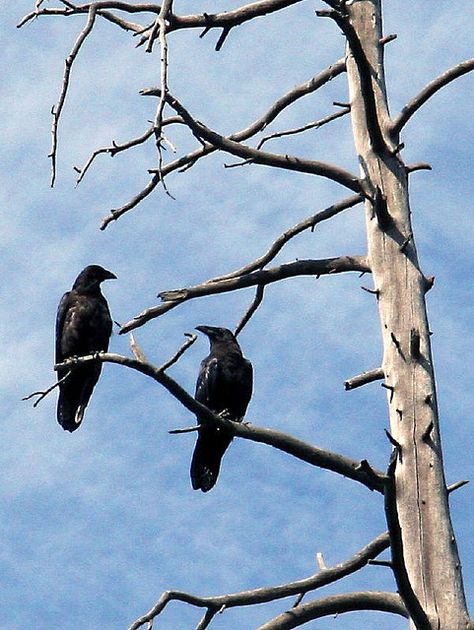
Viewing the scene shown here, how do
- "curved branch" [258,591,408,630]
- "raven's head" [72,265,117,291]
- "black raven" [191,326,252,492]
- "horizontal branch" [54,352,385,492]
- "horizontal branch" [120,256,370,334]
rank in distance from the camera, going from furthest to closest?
"raven's head" [72,265,117,291] → "black raven" [191,326,252,492] → "horizontal branch" [120,256,370,334] → "curved branch" [258,591,408,630] → "horizontal branch" [54,352,385,492]

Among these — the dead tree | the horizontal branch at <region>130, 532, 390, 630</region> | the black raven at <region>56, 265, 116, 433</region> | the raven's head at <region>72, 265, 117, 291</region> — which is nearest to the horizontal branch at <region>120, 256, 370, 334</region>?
the dead tree

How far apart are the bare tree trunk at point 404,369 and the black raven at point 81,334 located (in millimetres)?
3226

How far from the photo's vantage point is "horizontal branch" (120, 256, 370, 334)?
666 centimetres

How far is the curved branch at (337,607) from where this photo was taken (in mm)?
5922

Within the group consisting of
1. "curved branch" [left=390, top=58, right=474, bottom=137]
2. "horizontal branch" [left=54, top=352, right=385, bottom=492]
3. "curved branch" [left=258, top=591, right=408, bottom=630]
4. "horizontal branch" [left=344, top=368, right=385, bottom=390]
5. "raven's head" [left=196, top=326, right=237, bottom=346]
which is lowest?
"curved branch" [left=258, top=591, right=408, bottom=630]

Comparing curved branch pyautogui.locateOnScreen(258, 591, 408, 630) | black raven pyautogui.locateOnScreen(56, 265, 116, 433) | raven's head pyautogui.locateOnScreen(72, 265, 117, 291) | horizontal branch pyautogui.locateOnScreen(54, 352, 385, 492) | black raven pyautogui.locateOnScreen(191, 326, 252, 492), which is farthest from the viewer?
raven's head pyautogui.locateOnScreen(72, 265, 117, 291)

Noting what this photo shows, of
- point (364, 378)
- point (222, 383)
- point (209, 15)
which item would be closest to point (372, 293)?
point (364, 378)

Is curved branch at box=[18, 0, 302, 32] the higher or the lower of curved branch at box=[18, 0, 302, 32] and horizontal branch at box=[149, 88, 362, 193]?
the higher

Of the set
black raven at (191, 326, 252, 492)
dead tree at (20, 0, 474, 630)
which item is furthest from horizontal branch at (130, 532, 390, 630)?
black raven at (191, 326, 252, 492)

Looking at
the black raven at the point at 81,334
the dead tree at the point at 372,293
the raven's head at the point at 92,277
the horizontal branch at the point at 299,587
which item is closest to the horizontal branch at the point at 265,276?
the dead tree at the point at 372,293

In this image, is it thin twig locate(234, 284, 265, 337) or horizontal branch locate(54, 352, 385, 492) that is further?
thin twig locate(234, 284, 265, 337)

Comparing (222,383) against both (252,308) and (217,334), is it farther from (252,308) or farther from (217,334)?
(252,308)

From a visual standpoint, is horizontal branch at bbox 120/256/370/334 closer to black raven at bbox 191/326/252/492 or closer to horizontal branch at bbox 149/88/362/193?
horizontal branch at bbox 149/88/362/193

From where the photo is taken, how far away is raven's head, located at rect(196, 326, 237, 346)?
9.76 meters
